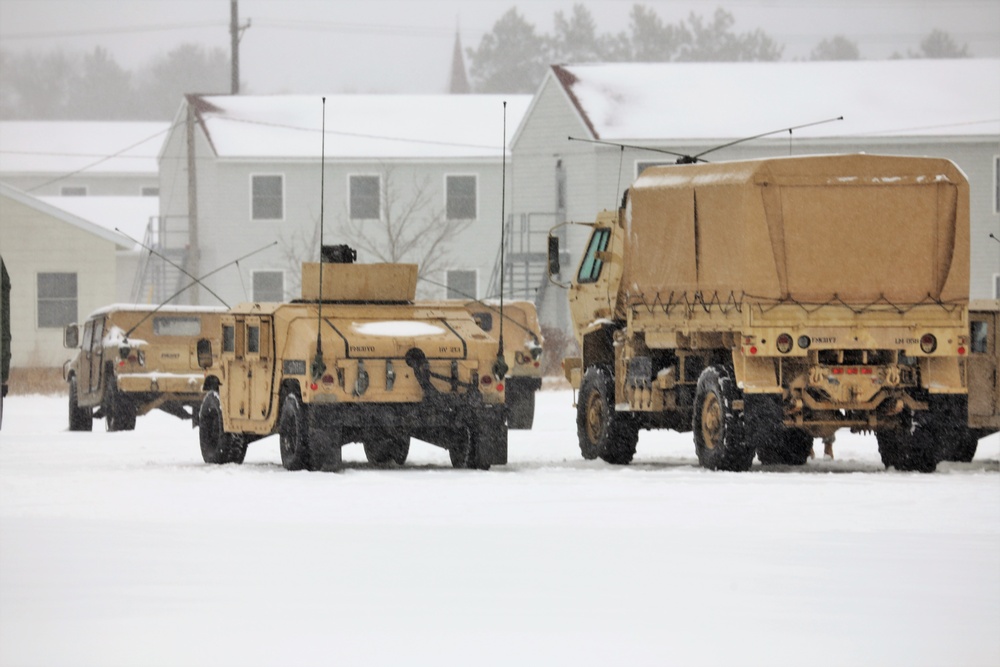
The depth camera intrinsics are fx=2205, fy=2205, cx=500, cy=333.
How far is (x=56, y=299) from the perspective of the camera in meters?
52.9

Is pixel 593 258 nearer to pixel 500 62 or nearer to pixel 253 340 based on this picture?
pixel 253 340

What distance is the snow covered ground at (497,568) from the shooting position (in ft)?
32.7

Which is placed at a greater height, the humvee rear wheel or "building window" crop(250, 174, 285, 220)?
"building window" crop(250, 174, 285, 220)

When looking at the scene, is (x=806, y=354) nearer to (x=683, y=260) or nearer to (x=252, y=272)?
(x=683, y=260)

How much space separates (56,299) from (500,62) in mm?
57082

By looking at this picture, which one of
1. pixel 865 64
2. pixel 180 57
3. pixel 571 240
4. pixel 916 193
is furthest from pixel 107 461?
pixel 180 57

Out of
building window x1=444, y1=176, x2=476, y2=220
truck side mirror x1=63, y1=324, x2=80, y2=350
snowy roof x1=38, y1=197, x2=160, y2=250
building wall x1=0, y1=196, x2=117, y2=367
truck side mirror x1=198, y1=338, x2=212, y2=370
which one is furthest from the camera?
snowy roof x1=38, y1=197, x2=160, y2=250

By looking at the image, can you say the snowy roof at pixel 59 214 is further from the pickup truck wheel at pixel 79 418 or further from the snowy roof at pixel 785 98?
the pickup truck wheel at pixel 79 418

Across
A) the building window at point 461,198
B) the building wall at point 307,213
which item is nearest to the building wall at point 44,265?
the building wall at point 307,213

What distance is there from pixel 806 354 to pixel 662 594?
941cm

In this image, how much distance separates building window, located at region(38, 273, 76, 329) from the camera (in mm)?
52844

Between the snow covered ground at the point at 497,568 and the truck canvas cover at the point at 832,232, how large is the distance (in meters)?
1.82

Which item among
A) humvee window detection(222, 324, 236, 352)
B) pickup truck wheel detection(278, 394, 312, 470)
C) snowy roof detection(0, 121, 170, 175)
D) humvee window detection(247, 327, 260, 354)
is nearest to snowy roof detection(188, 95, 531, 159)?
snowy roof detection(0, 121, 170, 175)

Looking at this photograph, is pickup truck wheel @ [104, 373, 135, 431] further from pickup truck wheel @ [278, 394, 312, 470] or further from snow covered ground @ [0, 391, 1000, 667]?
pickup truck wheel @ [278, 394, 312, 470]
